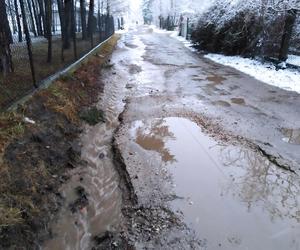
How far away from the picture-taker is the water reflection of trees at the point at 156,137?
18.2 feet

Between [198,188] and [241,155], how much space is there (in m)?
1.31

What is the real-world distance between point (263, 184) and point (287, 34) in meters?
9.33

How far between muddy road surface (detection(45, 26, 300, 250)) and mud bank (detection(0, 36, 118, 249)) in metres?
0.18

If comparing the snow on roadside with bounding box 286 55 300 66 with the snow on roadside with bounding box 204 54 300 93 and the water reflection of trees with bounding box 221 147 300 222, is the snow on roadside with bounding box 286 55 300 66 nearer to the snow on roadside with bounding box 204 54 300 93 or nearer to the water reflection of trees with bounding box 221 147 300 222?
the snow on roadside with bounding box 204 54 300 93

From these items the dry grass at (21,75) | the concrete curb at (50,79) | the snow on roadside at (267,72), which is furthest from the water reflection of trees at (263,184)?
the snow on roadside at (267,72)

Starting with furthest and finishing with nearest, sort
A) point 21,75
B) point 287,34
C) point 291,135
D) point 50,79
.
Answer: point 287,34, point 50,79, point 21,75, point 291,135

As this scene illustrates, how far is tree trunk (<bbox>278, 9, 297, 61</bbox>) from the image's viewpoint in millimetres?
11977

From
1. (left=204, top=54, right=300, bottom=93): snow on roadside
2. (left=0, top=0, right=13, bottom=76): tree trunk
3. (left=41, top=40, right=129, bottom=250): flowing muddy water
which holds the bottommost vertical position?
(left=204, top=54, right=300, bottom=93): snow on roadside

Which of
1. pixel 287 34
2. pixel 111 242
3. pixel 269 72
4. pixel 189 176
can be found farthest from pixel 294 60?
pixel 111 242

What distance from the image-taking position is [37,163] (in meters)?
4.47

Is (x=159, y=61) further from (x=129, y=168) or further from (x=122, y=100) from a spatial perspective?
(x=129, y=168)

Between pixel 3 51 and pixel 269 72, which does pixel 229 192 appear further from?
pixel 269 72

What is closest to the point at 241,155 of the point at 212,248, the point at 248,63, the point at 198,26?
the point at 212,248

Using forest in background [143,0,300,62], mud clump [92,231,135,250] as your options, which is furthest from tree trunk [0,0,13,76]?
forest in background [143,0,300,62]
